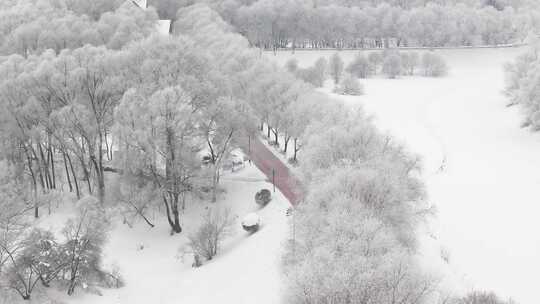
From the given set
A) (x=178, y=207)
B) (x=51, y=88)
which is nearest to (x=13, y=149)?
(x=51, y=88)

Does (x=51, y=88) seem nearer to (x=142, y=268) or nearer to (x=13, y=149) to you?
(x=13, y=149)

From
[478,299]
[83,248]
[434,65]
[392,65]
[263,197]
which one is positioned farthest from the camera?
[434,65]

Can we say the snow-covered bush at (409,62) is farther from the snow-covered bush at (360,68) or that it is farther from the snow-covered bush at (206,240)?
the snow-covered bush at (206,240)

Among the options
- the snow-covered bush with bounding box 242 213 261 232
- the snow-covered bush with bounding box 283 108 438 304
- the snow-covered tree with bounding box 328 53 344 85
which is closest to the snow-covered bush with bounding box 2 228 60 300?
the snow-covered bush with bounding box 242 213 261 232

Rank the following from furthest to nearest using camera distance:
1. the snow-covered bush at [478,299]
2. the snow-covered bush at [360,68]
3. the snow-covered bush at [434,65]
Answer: the snow-covered bush at [434,65], the snow-covered bush at [360,68], the snow-covered bush at [478,299]

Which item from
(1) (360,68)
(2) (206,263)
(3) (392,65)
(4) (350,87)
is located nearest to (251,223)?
(2) (206,263)

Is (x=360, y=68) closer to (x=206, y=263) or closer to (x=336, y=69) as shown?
(x=336, y=69)

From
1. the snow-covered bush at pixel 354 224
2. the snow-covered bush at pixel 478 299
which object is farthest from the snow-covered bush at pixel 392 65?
the snow-covered bush at pixel 478 299
